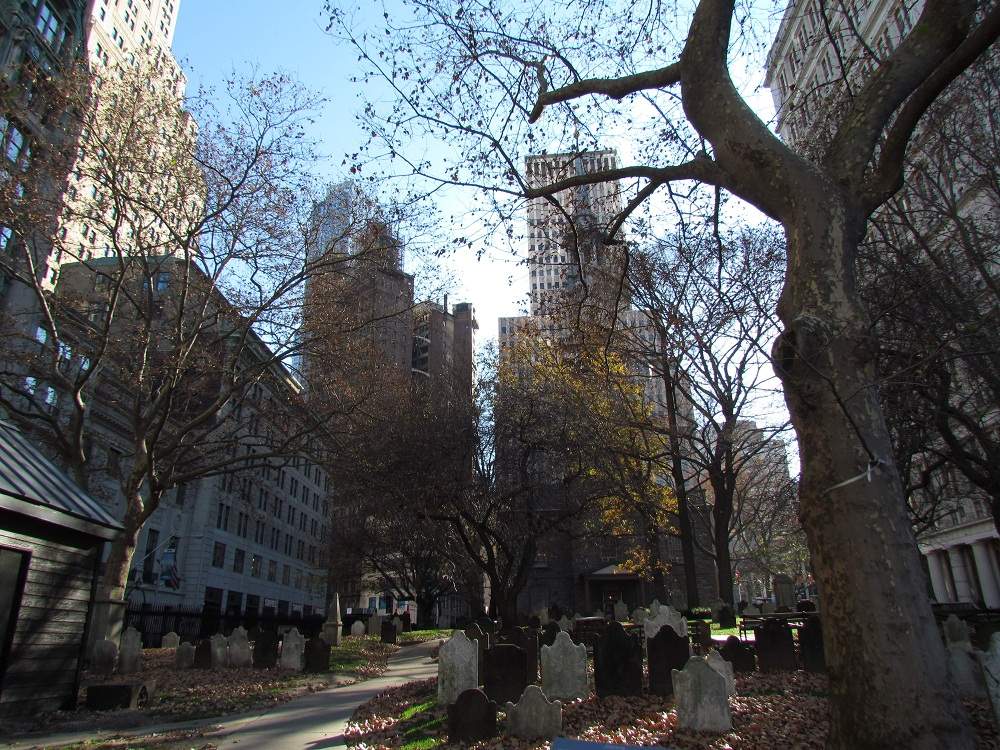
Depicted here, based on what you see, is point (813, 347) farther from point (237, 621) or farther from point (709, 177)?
point (237, 621)

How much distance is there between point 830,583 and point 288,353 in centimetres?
1618

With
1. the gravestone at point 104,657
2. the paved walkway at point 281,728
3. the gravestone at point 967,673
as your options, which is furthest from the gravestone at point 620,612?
the gravestone at point 967,673

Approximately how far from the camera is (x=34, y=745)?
7398 millimetres

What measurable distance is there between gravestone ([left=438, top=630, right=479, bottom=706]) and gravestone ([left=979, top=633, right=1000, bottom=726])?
6228 millimetres

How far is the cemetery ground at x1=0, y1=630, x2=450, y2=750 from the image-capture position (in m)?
8.55

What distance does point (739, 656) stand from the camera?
11094mm

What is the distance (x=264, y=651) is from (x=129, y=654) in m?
2.83

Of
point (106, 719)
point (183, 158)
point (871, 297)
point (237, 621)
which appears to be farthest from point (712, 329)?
point (237, 621)

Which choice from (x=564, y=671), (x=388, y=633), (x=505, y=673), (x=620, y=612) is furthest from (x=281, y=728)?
(x=620, y=612)

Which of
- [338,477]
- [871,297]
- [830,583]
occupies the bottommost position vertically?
[830,583]

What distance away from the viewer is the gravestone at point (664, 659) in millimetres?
9398

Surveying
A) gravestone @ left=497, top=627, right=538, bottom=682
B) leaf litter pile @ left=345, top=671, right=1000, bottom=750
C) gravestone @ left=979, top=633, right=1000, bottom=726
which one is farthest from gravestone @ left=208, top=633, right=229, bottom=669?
gravestone @ left=979, top=633, right=1000, bottom=726

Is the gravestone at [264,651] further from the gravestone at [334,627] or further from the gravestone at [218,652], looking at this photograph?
the gravestone at [334,627]

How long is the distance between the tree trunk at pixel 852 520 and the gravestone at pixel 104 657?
48.6 ft
